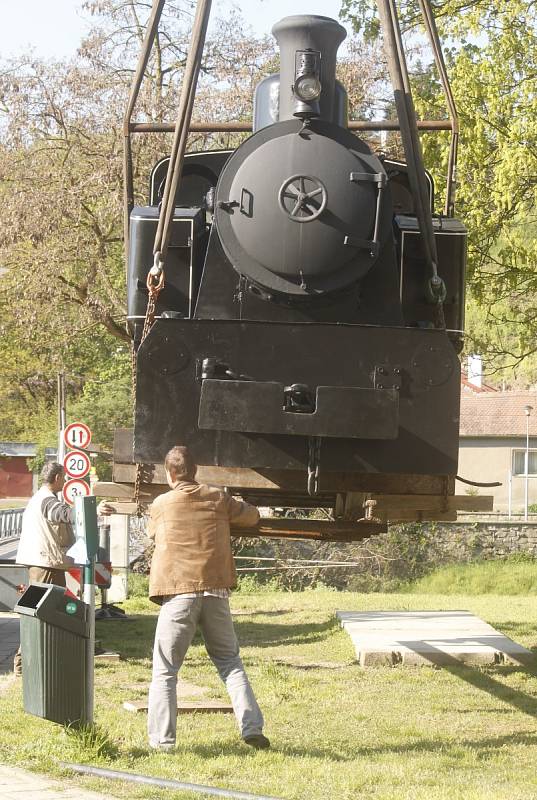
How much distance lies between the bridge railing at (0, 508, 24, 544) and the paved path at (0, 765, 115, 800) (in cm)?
3233

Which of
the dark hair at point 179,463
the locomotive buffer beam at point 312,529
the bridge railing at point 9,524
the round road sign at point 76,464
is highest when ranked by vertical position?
the dark hair at point 179,463

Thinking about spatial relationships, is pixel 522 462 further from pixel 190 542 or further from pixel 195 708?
pixel 190 542

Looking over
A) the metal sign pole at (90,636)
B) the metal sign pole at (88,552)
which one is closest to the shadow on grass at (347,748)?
the metal sign pole at (90,636)

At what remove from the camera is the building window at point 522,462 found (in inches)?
1879

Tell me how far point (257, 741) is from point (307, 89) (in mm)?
3838

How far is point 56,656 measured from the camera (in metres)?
7.07

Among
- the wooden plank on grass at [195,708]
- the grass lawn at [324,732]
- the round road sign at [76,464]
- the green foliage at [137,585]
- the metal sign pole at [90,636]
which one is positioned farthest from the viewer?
the round road sign at [76,464]

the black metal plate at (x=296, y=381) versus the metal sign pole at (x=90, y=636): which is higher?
the black metal plate at (x=296, y=381)

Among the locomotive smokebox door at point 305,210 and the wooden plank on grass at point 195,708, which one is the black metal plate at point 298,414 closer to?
the locomotive smokebox door at point 305,210

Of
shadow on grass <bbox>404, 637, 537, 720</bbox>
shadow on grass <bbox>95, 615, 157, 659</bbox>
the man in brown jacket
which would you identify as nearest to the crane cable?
the man in brown jacket

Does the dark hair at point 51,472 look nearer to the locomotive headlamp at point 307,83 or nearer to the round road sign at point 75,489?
the locomotive headlamp at point 307,83

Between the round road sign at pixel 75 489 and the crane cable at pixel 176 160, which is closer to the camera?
the crane cable at pixel 176 160

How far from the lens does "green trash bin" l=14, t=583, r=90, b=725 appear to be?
701cm

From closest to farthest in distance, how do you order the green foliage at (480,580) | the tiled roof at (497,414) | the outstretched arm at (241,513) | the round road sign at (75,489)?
the outstretched arm at (241,513), the round road sign at (75,489), the green foliage at (480,580), the tiled roof at (497,414)
